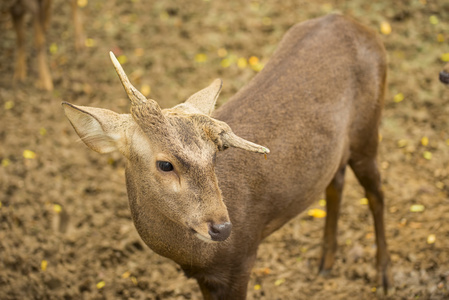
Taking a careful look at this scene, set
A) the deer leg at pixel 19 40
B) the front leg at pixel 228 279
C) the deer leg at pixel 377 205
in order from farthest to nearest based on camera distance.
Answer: the deer leg at pixel 19 40 < the deer leg at pixel 377 205 < the front leg at pixel 228 279

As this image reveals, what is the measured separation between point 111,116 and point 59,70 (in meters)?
4.78

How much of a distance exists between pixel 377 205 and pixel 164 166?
2461 mm

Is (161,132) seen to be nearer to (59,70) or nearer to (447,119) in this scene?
(447,119)

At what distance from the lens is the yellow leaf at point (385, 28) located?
7.39 metres

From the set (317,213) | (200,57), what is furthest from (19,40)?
(317,213)

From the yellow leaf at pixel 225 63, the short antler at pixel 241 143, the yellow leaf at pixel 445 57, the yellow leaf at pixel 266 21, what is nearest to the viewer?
the short antler at pixel 241 143

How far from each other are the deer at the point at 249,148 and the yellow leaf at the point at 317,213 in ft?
2.12

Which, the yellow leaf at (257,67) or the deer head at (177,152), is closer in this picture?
the deer head at (177,152)

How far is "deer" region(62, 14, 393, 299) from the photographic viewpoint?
282 centimetres

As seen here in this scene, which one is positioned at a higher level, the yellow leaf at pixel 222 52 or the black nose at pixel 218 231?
the black nose at pixel 218 231

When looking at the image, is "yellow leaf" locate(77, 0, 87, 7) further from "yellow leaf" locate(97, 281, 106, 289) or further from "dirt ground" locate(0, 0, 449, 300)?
"yellow leaf" locate(97, 281, 106, 289)

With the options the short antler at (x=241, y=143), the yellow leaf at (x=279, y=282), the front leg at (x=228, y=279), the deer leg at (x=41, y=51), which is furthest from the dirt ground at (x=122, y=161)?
the short antler at (x=241, y=143)

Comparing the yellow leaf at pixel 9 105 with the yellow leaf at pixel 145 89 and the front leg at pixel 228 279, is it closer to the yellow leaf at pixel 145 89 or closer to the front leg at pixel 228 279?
the yellow leaf at pixel 145 89

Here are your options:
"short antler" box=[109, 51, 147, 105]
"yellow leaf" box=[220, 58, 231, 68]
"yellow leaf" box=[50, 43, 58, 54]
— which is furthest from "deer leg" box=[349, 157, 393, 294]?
"yellow leaf" box=[50, 43, 58, 54]
